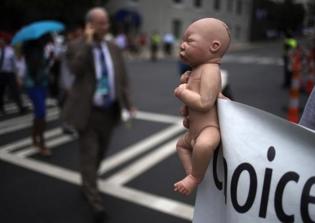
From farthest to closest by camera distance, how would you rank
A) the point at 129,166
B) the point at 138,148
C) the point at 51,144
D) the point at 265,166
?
the point at 51,144 < the point at 138,148 < the point at 129,166 < the point at 265,166

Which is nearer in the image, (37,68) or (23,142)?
(37,68)

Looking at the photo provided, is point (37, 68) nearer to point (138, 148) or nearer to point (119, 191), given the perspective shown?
point (138, 148)

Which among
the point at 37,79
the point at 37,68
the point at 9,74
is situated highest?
the point at 37,68

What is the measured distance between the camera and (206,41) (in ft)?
4.70

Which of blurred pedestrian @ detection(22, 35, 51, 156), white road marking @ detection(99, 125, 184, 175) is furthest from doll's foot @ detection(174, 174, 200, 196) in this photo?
blurred pedestrian @ detection(22, 35, 51, 156)

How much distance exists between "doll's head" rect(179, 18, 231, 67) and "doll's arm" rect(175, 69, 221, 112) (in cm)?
5

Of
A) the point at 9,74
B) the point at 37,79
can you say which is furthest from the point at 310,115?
the point at 9,74

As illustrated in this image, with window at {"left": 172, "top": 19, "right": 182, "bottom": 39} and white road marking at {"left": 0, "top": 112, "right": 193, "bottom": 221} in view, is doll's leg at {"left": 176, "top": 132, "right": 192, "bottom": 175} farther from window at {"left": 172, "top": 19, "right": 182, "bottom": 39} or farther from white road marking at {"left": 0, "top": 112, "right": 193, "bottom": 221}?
window at {"left": 172, "top": 19, "right": 182, "bottom": 39}

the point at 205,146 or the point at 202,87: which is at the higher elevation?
the point at 202,87

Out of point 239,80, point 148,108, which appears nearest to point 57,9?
point 239,80

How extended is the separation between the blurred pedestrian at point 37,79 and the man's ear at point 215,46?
15.2 feet

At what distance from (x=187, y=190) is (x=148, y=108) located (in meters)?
8.04

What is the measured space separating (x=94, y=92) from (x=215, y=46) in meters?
2.68

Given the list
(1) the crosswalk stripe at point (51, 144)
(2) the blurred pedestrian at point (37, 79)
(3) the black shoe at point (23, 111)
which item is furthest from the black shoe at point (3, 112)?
(2) the blurred pedestrian at point (37, 79)
